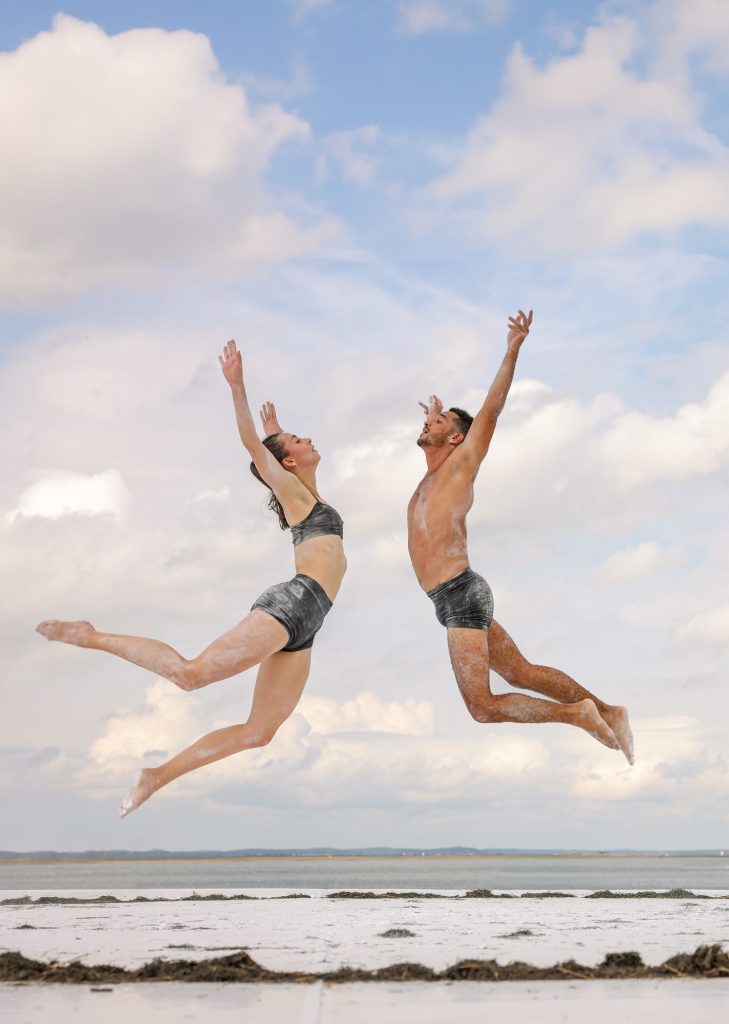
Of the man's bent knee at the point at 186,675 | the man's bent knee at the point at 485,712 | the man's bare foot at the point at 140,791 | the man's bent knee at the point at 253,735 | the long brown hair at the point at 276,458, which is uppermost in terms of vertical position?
the long brown hair at the point at 276,458

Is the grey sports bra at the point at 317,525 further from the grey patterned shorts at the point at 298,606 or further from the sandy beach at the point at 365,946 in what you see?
the sandy beach at the point at 365,946

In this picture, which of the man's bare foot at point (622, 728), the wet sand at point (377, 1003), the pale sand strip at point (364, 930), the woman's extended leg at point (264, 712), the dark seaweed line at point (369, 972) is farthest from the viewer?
the man's bare foot at point (622, 728)

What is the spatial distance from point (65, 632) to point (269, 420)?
2.80 m

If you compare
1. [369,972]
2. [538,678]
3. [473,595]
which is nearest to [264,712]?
[473,595]

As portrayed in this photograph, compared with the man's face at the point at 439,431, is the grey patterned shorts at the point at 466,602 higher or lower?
lower

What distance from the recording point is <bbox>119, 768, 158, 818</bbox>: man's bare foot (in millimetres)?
8008

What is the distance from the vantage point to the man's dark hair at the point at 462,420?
9.25 m

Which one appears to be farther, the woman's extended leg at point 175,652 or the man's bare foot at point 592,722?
the man's bare foot at point 592,722

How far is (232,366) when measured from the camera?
870 cm

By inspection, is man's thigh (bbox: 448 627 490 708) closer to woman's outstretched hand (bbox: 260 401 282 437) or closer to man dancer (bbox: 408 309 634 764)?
man dancer (bbox: 408 309 634 764)

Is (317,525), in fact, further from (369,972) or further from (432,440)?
(369,972)

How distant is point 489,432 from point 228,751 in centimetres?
318

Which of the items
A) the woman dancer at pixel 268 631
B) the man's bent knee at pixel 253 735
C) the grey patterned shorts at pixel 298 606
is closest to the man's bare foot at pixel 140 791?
the woman dancer at pixel 268 631

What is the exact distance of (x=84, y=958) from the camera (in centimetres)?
612
